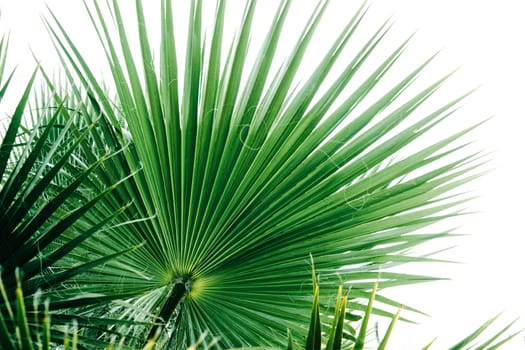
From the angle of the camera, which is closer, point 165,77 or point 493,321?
point 493,321

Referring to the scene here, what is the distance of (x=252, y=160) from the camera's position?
1.25 meters

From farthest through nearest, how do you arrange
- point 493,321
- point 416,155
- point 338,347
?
point 416,155, point 493,321, point 338,347

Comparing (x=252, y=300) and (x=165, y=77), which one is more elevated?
(x=165, y=77)

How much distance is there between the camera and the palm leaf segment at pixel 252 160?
1.25 m

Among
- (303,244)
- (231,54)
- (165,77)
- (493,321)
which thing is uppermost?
(231,54)

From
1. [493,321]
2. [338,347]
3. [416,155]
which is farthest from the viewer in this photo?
[416,155]

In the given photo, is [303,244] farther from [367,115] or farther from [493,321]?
[493,321]

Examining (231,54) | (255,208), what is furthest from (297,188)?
(231,54)

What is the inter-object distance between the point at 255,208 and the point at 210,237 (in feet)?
0.40

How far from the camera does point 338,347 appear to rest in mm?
679

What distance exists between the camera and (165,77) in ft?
4.21

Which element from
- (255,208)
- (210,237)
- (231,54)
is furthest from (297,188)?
(231,54)

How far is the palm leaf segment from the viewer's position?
125 centimetres

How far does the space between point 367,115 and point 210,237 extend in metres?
0.45
